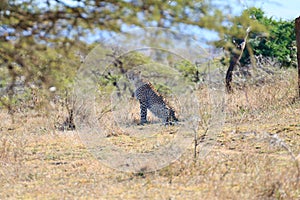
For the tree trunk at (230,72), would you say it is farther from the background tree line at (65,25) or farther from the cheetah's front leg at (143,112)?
the background tree line at (65,25)

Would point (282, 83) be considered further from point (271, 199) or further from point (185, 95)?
point (271, 199)

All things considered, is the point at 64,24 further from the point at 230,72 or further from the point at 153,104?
the point at 230,72

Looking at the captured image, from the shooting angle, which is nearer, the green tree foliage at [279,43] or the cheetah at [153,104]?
the cheetah at [153,104]

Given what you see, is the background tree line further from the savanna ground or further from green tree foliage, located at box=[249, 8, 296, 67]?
green tree foliage, located at box=[249, 8, 296, 67]

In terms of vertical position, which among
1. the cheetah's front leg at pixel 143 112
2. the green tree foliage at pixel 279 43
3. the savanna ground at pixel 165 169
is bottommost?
the savanna ground at pixel 165 169

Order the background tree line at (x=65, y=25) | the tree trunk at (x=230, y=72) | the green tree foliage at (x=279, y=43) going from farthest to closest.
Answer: the green tree foliage at (x=279, y=43) < the tree trunk at (x=230, y=72) < the background tree line at (x=65, y=25)

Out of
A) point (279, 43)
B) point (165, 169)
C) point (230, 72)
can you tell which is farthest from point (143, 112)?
point (279, 43)

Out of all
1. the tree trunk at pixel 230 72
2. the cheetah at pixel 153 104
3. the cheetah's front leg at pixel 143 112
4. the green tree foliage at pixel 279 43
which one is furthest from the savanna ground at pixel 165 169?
the green tree foliage at pixel 279 43

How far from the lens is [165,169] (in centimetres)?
510

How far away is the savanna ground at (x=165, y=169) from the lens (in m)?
4.11

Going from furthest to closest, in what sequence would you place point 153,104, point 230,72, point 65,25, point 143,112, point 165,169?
point 230,72 → point 153,104 → point 143,112 → point 165,169 → point 65,25

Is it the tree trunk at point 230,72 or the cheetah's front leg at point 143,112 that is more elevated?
the tree trunk at point 230,72

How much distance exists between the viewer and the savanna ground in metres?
4.11

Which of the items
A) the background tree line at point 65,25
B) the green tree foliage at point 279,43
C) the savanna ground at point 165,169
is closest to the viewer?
the background tree line at point 65,25
